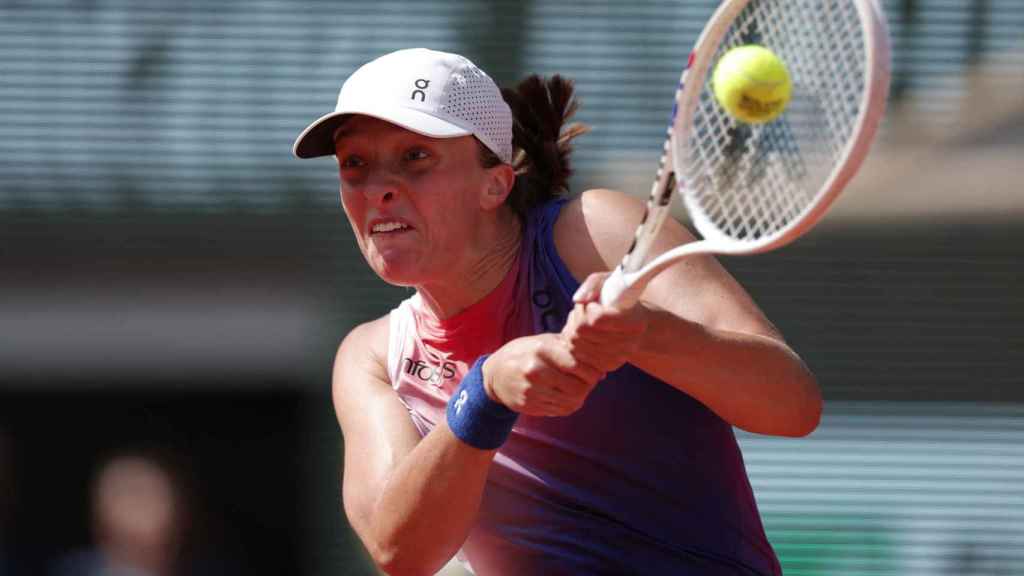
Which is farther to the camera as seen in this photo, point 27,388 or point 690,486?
point 27,388

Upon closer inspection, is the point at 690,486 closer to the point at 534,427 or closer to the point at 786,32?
the point at 534,427

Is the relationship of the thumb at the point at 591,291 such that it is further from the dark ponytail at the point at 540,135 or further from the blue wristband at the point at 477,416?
the dark ponytail at the point at 540,135

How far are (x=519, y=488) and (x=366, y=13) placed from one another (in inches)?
83.4

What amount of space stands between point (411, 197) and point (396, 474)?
1.19 ft

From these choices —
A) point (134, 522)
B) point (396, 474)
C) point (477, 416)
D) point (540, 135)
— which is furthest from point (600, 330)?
point (134, 522)

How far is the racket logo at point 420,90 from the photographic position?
82.4 inches

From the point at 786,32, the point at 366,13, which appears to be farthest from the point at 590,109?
the point at 786,32

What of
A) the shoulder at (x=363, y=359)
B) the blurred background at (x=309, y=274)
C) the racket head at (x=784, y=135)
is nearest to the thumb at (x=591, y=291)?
the racket head at (x=784, y=135)

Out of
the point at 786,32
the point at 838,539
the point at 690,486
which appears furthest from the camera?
the point at 838,539

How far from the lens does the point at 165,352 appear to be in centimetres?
404

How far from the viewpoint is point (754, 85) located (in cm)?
166

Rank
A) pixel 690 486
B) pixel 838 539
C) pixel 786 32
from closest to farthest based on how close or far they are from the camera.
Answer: pixel 786 32 → pixel 690 486 → pixel 838 539

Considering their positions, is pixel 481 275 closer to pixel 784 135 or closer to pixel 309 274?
pixel 784 135

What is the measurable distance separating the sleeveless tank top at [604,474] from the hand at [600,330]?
1.15ft
